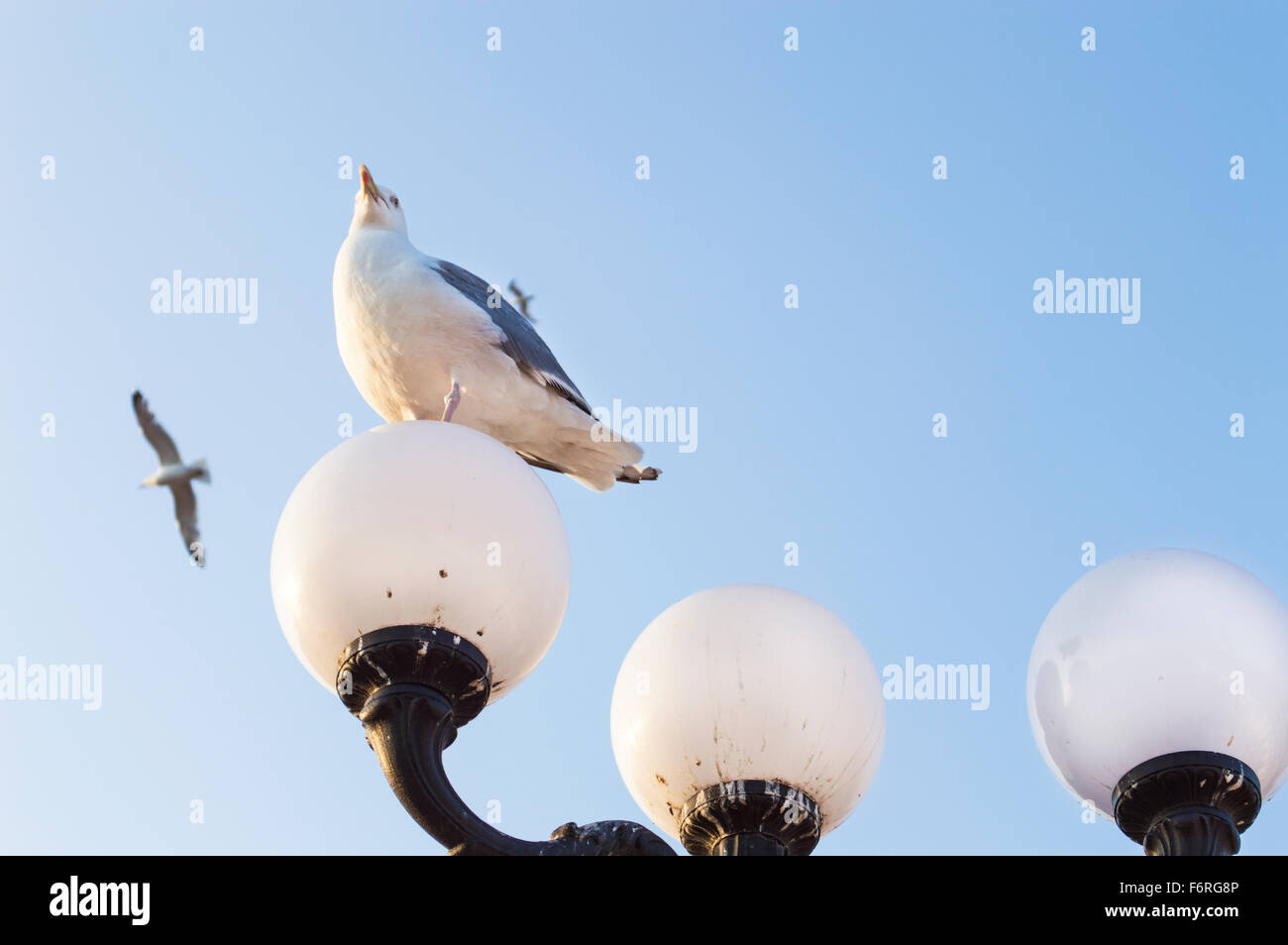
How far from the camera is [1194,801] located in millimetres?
3980

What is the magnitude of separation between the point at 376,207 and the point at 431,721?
4870mm

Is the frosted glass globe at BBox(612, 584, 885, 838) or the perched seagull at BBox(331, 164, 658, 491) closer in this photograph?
the frosted glass globe at BBox(612, 584, 885, 838)

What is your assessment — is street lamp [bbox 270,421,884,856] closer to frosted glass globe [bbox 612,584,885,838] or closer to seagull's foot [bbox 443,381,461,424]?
frosted glass globe [bbox 612,584,885,838]

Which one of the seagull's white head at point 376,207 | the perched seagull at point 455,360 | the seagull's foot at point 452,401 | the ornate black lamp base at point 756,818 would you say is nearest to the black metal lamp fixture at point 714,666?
the ornate black lamp base at point 756,818

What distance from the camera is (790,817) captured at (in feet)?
13.0

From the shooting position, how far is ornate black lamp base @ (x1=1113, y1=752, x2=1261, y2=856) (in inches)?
155

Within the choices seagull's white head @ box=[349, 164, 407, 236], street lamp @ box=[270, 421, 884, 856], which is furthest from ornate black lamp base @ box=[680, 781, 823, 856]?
seagull's white head @ box=[349, 164, 407, 236]

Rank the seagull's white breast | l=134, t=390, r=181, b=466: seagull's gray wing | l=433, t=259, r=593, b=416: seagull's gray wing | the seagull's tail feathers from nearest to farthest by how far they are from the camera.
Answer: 1. the seagull's white breast
2. l=433, t=259, r=593, b=416: seagull's gray wing
3. the seagull's tail feathers
4. l=134, t=390, r=181, b=466: seagull's gray wing

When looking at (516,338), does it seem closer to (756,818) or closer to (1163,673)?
(756,818)

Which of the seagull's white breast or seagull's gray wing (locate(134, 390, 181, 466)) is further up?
seagull's gray wing (locate(134, 390, 181, 466))

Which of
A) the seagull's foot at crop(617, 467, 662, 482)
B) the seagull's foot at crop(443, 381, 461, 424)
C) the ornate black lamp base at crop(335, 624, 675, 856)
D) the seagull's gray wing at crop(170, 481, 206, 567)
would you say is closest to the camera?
the ornate black lamp base at crop(335, 624, 675, 856)

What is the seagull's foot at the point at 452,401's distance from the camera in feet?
17.8
